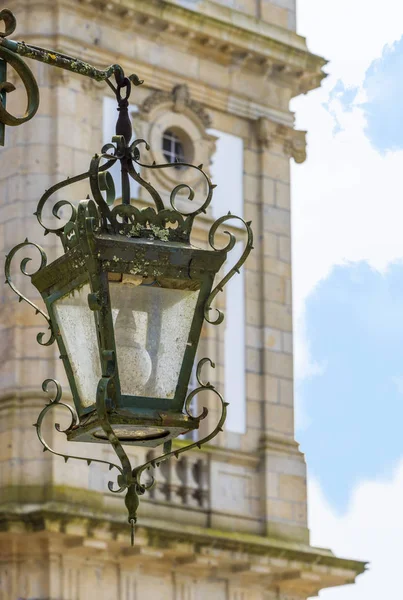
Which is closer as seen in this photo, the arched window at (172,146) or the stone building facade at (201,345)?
the stone building facade at (201,345)

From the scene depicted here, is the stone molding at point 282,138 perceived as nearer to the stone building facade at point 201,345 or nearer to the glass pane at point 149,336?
the stone building facade at point 201,345

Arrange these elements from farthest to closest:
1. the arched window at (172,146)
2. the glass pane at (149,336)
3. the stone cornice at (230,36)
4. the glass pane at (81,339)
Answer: the arched window at (172,146) < the stone cornice at (230,36) < the glass pane at (81,339) < the glass pane at (149,336)

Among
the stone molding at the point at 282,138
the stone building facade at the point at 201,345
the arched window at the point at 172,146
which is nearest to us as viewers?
the stone building facade at the point at 201,345

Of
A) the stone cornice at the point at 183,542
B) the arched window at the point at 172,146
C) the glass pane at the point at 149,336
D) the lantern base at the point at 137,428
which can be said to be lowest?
the lantern base at the point at 137,428

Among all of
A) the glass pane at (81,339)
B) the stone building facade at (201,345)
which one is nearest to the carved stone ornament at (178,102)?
the stone building facade at (201,345)

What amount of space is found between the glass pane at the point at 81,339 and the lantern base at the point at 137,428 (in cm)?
11

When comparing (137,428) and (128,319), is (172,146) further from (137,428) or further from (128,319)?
(137,428)

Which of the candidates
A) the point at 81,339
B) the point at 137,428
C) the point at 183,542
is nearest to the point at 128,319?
the point at 81,339

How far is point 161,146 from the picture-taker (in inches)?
884

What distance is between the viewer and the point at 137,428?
692 centimetres

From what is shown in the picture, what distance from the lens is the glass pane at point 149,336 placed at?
22.8 ft

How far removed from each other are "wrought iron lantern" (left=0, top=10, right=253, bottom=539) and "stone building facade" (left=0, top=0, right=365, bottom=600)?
12.4 meters

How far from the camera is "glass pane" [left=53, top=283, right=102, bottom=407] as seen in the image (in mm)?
7137

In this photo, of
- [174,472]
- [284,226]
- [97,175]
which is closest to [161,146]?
[284,226]
